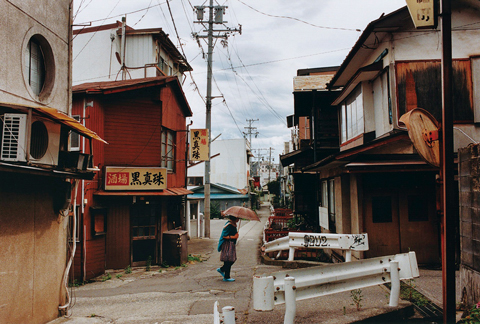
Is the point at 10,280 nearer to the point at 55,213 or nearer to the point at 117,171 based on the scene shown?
the point at 55,213

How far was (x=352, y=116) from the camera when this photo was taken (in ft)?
47.2

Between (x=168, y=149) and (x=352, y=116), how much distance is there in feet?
27.5

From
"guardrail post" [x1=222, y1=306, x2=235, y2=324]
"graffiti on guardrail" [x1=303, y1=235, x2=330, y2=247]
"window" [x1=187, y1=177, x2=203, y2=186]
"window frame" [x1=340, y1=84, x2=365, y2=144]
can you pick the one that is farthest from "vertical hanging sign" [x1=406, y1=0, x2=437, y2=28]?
"window" [x1=187, y1=177, x2=203, y2=186]

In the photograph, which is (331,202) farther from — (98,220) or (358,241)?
(98,220)

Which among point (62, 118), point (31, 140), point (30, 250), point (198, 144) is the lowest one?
point (30, 250)

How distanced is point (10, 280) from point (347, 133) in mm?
13002

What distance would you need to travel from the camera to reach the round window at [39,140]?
715 centimetres

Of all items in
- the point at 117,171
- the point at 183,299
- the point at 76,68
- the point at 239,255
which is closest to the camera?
the point at 183,299

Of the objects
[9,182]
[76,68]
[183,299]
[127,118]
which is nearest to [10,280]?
[9,182]

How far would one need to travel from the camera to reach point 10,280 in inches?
254

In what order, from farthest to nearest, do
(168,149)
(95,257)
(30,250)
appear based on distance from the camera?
(168,149) → (95,257) → (30,250)

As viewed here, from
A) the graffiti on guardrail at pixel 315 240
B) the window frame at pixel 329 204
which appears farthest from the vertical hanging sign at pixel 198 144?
the graffiti on guardrail at pixel 315 240

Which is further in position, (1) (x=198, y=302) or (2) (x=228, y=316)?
(1) (x=198, y=302)

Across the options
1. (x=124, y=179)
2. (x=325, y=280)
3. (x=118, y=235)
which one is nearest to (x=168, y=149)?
(x=124, y=179)
